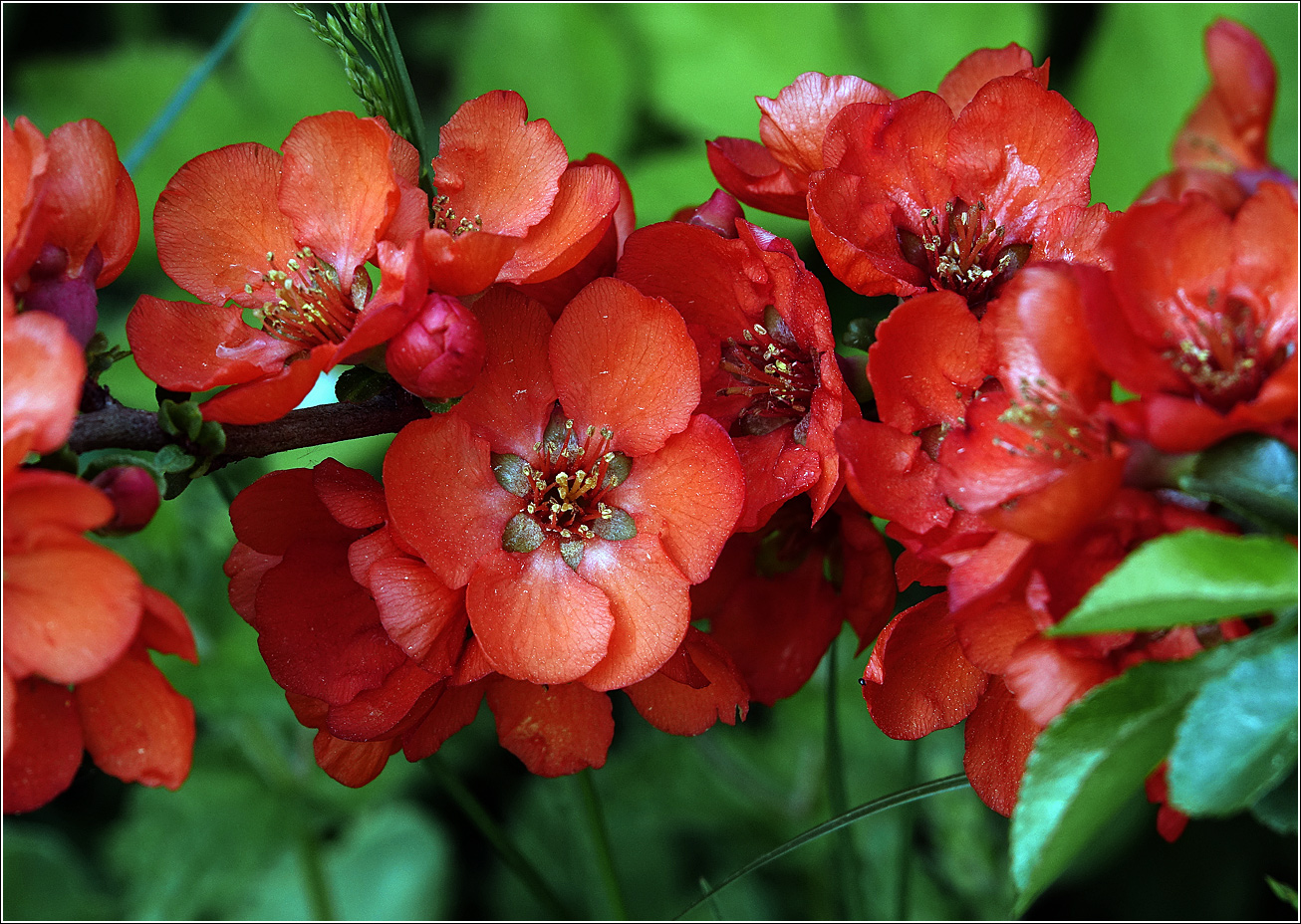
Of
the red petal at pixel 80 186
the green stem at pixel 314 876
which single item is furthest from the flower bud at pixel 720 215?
the green stem at pixel 314 876

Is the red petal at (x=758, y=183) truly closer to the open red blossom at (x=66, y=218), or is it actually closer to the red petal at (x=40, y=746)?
the open red blossom at (x=66, y=218)

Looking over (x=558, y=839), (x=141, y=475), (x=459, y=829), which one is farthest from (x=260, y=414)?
(x=459, y=829)

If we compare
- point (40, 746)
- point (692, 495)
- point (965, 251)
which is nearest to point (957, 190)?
point (965, 251)

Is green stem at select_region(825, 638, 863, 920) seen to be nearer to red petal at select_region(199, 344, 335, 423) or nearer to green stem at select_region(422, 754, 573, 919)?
green stem at select_region(422, 754, 573, 919)

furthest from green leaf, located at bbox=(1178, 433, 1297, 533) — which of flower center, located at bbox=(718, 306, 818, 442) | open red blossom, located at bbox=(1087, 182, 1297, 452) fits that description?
flower center, located at bbox=(718, 306, 818, 442)

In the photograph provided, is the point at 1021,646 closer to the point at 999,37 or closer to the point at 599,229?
the point at 599,229
